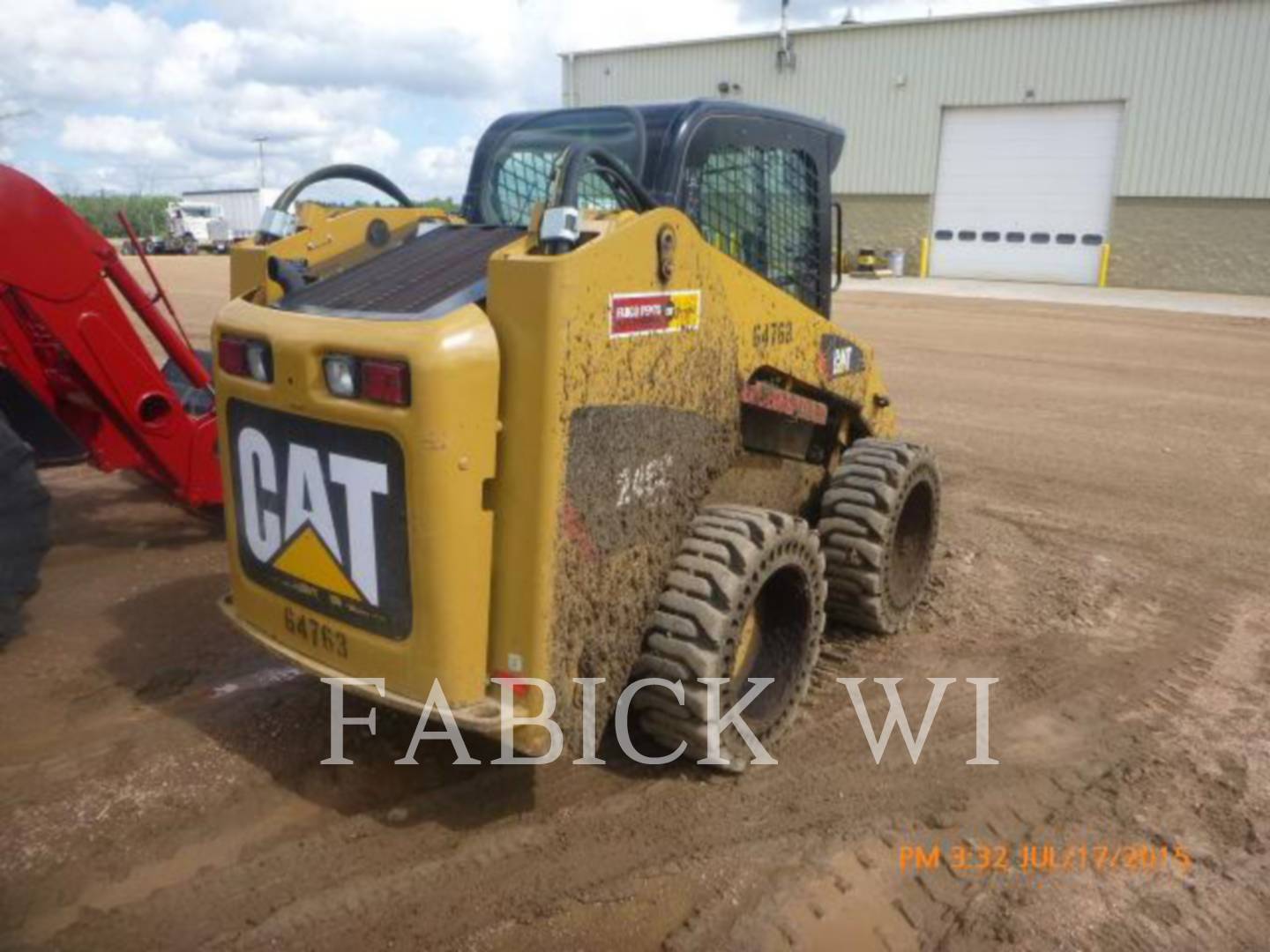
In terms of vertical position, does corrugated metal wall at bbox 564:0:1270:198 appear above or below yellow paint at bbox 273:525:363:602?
above

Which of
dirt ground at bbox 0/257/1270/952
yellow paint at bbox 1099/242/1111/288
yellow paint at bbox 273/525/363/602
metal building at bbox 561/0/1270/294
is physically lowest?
dirt ground at bbox 0/257/1270/952

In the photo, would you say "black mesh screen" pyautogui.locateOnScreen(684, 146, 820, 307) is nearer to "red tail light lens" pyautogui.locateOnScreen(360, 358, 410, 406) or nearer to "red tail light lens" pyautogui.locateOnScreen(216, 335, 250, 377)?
"red tail light lens" pyautogui.locateOnScreen(360, 358, 410, 406)

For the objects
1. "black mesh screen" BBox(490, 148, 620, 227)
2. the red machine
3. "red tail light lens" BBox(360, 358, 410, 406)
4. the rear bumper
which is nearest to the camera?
"red tail light lens" BBox(360, 358, 410, 406)

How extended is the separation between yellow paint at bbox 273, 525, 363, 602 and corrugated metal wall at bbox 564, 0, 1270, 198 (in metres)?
26.9

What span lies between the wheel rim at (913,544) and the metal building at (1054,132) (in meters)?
22.1

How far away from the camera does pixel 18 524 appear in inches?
159

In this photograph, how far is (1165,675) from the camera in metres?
4.42

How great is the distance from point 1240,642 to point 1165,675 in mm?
619

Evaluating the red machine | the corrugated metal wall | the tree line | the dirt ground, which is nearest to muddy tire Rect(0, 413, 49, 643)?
the red machine

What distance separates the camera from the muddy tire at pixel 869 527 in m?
4.36

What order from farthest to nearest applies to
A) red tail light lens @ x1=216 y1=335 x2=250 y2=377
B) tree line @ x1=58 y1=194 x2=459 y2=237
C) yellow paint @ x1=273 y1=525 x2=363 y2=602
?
tree line @ x1=58 y1=194 x2=459 y2=237
red tail light lens @ x1=216 y1=335 x2=250 y2=377
yellow paint @ x1=273 y1=525 x2=363 y2=602

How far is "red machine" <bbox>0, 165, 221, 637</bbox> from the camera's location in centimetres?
411

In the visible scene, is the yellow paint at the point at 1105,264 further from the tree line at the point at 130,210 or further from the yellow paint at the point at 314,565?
the tree line at the point at 130,210

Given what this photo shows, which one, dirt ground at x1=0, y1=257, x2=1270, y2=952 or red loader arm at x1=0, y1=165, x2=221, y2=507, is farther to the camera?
red loader arm at x1=0, y1=165, x2=221, y2=507
